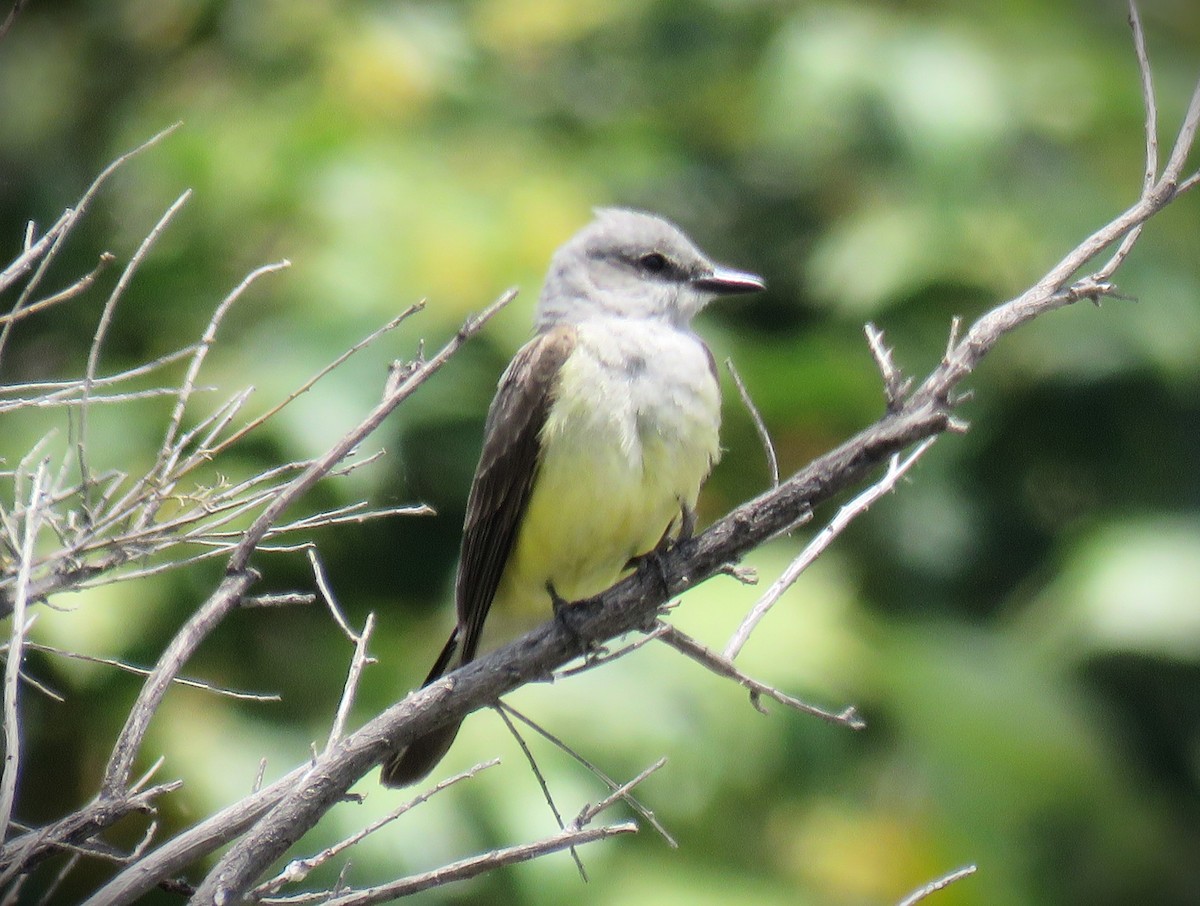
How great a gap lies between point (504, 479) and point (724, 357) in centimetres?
208

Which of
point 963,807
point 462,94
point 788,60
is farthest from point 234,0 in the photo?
point 963,807

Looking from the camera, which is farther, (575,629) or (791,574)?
(575,629)

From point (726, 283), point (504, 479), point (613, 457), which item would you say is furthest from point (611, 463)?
point (726, 283)

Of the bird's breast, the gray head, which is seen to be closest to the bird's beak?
the gray head

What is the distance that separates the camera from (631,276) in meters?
4.32

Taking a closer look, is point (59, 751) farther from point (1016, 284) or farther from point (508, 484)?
point (1016, 284)

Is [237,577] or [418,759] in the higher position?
[237,577]

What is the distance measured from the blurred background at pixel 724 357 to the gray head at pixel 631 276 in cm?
85

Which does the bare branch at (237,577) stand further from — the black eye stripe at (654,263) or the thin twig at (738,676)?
the black eye stripe at (654,263)

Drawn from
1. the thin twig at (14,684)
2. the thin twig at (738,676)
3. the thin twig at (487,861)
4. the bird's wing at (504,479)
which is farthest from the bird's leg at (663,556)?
the thin twig at (14,684)

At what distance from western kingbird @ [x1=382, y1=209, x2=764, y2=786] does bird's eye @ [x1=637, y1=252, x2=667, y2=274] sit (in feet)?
0.71

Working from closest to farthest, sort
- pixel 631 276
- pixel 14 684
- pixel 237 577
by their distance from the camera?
pixel 14 684, pixel 237 577, pixel 631 276

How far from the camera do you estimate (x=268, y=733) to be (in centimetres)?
486

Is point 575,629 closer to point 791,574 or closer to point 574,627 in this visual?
point 574,627
